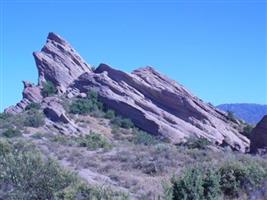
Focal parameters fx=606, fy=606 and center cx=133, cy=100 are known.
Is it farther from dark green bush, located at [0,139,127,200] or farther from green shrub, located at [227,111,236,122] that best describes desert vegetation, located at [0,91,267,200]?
green shrub, located at [227,111,236,122]

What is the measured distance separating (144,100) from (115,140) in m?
8.12

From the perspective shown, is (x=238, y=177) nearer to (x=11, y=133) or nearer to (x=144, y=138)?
(x=11, y=133)

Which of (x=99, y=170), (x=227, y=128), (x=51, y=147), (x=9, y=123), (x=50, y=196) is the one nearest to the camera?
(x=50, y=196)

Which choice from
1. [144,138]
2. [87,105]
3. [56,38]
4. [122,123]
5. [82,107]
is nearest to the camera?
[144,138]

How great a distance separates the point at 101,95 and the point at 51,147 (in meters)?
20.0

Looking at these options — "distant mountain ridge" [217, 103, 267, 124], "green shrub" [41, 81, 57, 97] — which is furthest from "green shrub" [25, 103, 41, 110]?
"distant mountain ridge" [217, 103, 267, 124]

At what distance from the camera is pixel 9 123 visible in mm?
42688

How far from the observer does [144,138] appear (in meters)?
42.3

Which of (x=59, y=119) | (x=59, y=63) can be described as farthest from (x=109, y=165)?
(x=59, y=63)

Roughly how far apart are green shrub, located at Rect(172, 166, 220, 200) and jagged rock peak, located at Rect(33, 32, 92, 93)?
40056 mm

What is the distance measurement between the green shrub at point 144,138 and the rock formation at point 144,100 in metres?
1.61

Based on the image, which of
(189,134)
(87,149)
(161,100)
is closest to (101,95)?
(161,100)

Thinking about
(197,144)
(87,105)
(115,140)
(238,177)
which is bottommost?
(238,177)

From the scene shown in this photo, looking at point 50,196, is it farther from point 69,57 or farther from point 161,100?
point 69,57
